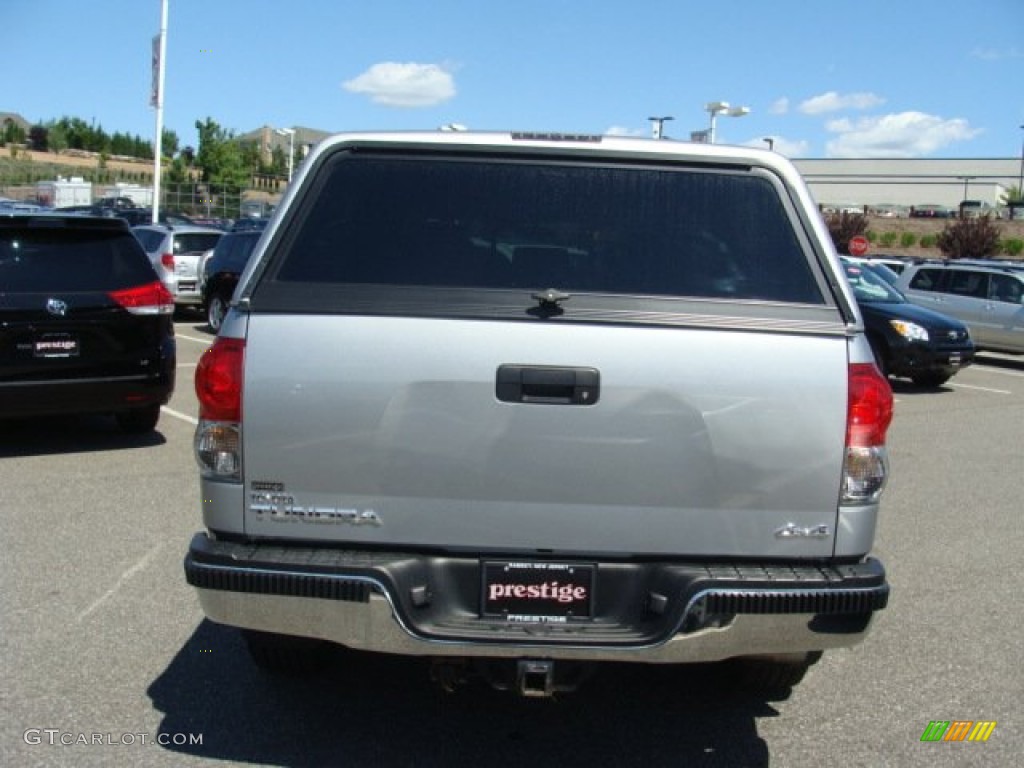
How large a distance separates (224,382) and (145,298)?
5.29 m

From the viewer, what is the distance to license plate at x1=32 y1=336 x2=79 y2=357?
7.58 meters

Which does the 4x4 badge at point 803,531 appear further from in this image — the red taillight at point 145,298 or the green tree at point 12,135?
the green tree at point 12,135

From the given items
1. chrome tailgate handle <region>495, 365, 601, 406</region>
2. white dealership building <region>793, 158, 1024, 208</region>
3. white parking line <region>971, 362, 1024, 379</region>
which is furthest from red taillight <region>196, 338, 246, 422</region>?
white dealership building <region>793, 158, 1024, 208</region>

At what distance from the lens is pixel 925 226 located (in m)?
70.9

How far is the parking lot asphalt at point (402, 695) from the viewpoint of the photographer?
3.59 metres

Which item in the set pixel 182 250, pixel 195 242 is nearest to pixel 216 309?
pixel 182 250

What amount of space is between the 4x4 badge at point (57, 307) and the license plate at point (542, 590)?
5.66 meters

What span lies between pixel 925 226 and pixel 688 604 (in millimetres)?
74309

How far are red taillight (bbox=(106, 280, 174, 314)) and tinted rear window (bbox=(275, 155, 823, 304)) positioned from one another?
5.07m

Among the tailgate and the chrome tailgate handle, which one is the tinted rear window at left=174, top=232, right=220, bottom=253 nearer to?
the tailgate

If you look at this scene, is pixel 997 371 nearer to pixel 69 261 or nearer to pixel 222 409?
pixel 69 261

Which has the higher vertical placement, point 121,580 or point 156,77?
point 156,77

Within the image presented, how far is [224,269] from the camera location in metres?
17.8

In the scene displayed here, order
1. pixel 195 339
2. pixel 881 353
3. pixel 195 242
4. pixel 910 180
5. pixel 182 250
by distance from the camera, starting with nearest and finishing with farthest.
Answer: pixel 881 353
pixel 195 339
pixel 182 250
pixel 195 242
pixel 910 180
